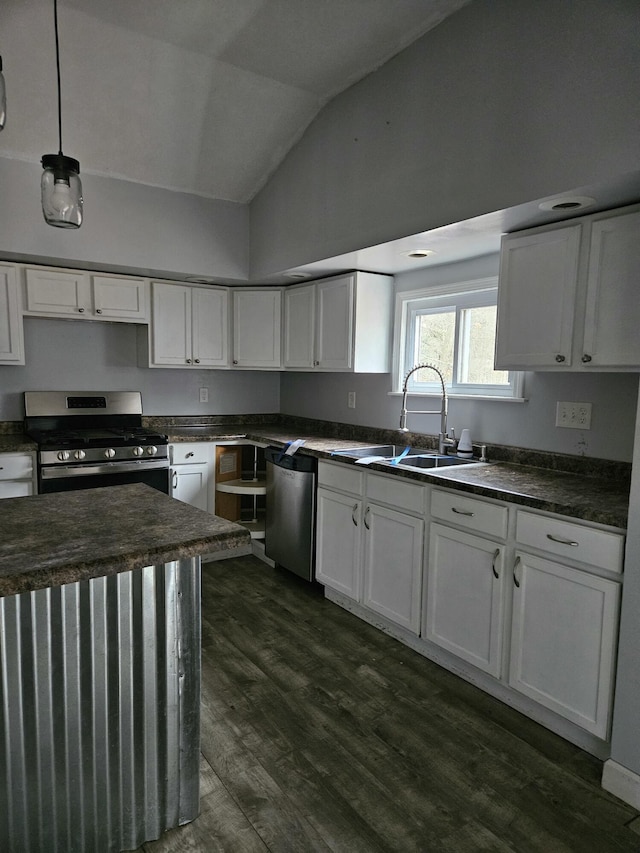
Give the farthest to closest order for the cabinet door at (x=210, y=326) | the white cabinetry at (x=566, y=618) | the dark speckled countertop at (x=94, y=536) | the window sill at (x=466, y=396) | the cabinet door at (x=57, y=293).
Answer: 1. the cabinet door at (x=210, y=326)
2. the cabinet door at (x=57, y=293)
3. the window sill at (x=466, y=396)
4. the white cabinetry at (x=566, y=618)
5. the dark speckled countertop at (x=94, y=536)

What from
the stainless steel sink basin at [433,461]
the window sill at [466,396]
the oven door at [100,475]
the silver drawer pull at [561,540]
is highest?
the window sill at [466,396]

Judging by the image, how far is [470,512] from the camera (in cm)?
237

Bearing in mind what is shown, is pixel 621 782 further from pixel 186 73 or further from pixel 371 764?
pixel 186 73

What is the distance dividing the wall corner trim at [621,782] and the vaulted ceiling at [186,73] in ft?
9.50

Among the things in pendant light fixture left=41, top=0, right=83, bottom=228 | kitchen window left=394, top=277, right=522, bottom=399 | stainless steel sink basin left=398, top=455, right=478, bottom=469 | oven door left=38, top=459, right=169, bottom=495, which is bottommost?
oven door left=38, top=459, right=169, bottom=495

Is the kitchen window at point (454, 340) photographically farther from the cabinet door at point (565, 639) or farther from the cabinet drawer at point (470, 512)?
the cabinet door at point (565, 639)

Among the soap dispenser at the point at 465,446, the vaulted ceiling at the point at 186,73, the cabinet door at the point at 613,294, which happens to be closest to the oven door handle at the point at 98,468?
the vaulted ceiling at the point at 186,73

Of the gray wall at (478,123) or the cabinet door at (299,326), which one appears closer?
the gray wall at (478,123)

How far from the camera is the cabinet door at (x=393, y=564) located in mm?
2678

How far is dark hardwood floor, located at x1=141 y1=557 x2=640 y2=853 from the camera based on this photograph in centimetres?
167

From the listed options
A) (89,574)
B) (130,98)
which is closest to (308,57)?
(130,98)

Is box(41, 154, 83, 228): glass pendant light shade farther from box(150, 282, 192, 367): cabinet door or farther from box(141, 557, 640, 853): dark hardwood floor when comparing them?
box(150, 282, 192, 367): cabinet door

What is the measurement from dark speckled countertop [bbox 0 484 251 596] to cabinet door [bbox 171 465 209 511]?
183cm

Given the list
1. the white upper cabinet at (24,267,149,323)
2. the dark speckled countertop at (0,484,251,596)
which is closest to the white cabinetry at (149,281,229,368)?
the white upper cabinet at (24,267,149,323)
